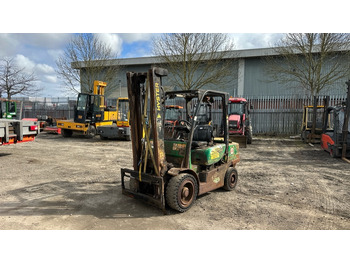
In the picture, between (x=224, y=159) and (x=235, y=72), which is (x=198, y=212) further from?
(x=235, y=72)

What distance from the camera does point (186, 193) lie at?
4.21 m

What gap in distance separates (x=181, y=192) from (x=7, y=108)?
46.4 feet

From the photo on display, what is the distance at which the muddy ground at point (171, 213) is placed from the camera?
3.82 m

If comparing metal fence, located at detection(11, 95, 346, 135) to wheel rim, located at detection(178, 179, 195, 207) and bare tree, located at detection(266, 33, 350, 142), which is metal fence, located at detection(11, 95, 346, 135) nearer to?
bare tree, located at detection(266, 33, 350, 142)

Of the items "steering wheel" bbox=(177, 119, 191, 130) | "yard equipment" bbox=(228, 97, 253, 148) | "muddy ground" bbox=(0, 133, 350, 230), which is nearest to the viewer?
"muddy ground" bbox=(0, 133, 350, 230)

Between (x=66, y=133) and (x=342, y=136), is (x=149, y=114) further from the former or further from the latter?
(x=66, y=133)

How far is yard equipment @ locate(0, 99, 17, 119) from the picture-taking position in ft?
44.6

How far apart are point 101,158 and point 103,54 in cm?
1601

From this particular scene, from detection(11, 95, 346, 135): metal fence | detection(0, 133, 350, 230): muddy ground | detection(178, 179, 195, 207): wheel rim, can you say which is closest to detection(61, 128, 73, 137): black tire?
detection(11, 95, 346, 135): metal fence

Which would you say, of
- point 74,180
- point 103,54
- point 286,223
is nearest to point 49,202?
point 74,180

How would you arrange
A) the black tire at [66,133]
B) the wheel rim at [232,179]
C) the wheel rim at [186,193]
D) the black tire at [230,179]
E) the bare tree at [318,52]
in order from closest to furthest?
the wheel rim at [186,193] < the black tire at [230,179] < the wheel rim at [232,179] < the bare tree at [318,52] < the black tire at [66,133]

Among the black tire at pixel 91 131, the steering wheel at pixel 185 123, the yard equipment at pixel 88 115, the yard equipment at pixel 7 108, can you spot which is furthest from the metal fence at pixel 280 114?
the yard equipment at pixel 7 108

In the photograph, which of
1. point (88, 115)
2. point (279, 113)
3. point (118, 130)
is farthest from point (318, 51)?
point (88, 115)

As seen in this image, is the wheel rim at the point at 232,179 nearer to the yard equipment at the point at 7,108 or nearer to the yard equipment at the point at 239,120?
the yard equipment at the point at 239,120
